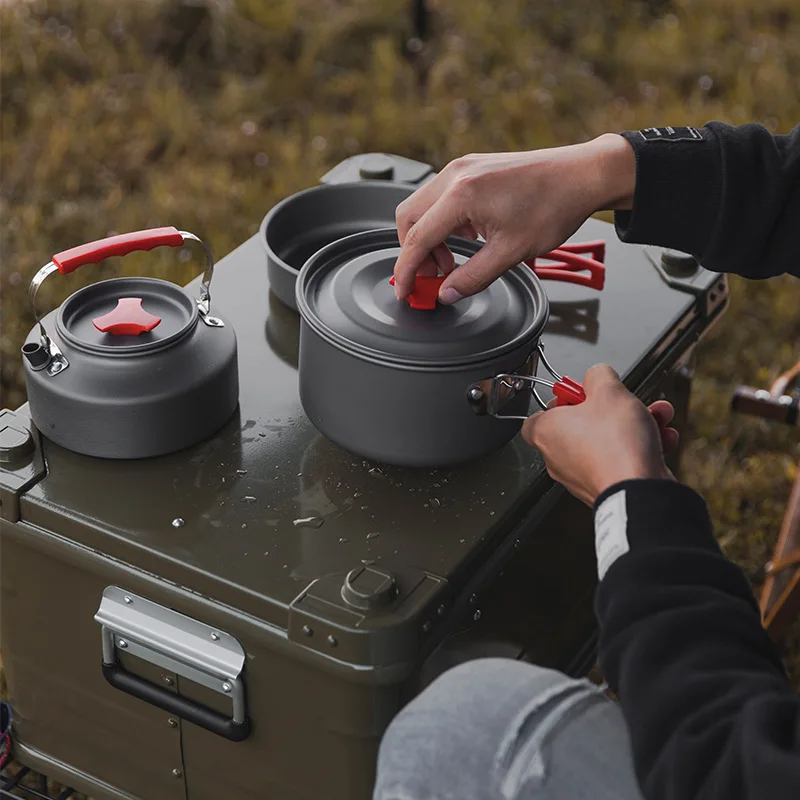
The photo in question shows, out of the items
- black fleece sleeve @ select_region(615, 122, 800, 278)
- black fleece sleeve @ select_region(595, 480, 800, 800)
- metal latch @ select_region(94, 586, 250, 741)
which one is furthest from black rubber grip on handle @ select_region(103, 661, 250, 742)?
black fleece sleeve @ select_region(615, 122, 800, 278)

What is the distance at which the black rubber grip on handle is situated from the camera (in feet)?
4.63

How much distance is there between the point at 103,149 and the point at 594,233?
1579 millimetres

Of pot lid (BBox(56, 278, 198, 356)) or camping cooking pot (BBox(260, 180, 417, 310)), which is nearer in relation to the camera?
pot lid (BBox(56, 278, 198, 356))

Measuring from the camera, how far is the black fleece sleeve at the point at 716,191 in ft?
4.75

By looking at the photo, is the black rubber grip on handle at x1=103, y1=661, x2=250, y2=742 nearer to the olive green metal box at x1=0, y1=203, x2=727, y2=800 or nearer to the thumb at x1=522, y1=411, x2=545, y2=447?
the olive green metal box at x1=0, y1=203, x2=727, y2=800

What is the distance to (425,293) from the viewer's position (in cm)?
141

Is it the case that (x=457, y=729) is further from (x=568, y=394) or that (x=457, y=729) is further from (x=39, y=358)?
(x=39, y=358)

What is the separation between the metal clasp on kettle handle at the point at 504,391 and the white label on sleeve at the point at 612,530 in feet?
0.66

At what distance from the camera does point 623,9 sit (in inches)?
147

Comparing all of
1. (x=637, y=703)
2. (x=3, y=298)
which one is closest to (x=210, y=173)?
(x=3, y=298)

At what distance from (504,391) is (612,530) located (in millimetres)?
295

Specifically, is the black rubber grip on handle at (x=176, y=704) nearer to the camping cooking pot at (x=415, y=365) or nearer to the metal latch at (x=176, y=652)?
the metal latch at (x=176, y=652)

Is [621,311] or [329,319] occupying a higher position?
[329,319]

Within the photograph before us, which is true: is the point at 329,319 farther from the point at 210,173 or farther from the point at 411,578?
the point at 210,173
